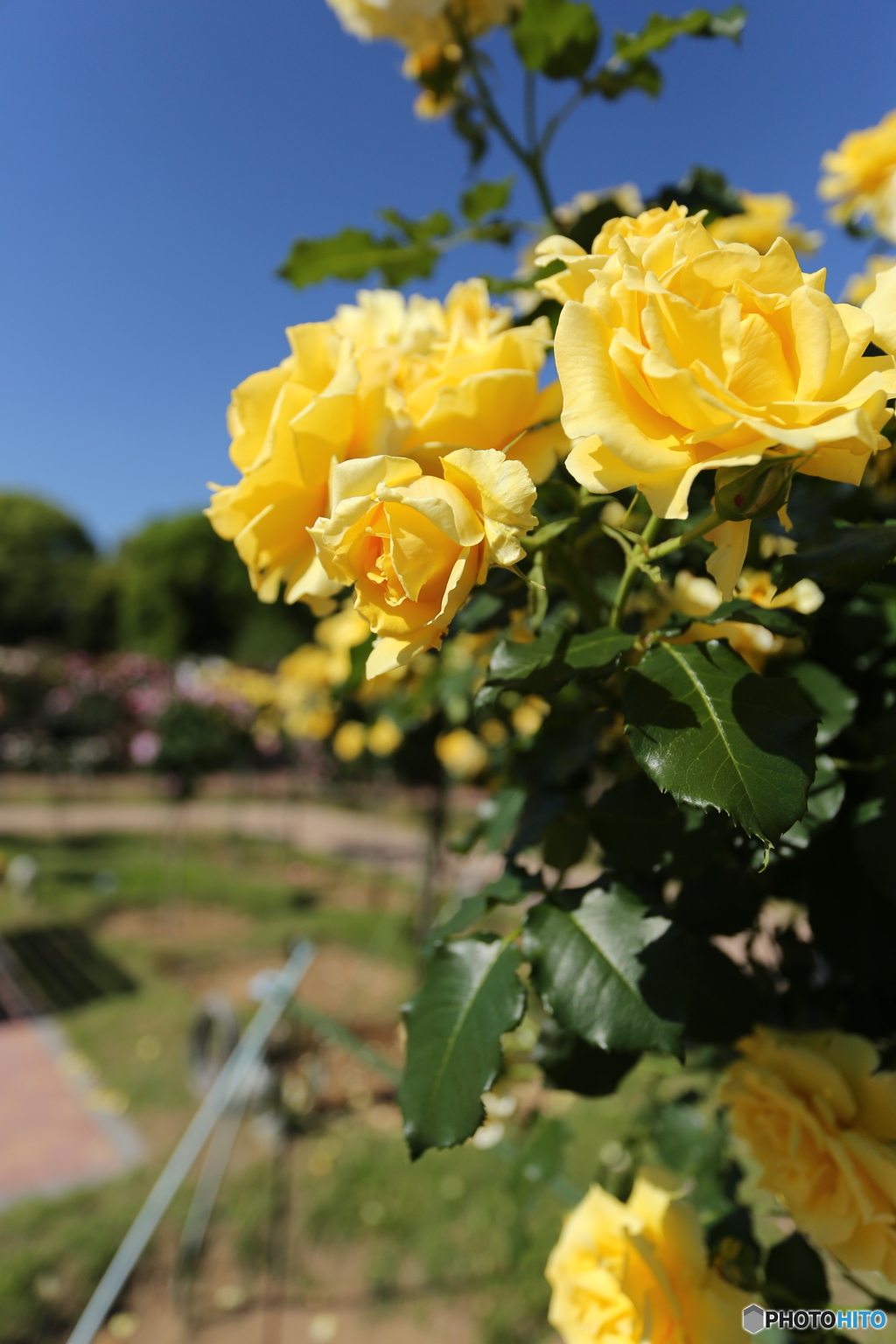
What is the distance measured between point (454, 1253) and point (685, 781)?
302cm

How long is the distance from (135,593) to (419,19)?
25.2 m

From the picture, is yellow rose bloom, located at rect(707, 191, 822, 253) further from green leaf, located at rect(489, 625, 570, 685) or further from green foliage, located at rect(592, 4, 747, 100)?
green leaf, located at rect(489, 625, 570, 685)

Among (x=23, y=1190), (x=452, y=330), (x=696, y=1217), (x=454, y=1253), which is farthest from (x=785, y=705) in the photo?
(x=23, y=1190)

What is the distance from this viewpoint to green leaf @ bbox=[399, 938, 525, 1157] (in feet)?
1.56

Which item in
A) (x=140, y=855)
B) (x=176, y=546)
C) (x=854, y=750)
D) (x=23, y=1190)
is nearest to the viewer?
(x=854, y=750)

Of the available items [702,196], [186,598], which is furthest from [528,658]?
[186,598]

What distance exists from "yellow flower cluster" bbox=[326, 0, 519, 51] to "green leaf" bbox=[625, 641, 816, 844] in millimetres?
1080

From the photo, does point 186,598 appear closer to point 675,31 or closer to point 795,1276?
point 675,31

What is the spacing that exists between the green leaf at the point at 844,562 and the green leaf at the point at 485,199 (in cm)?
75

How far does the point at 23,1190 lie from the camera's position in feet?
10.0

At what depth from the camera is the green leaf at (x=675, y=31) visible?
0.87m

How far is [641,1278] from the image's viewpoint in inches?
24.7

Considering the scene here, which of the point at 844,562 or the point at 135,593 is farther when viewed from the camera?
the point at 135,593

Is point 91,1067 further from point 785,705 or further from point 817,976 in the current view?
point 785,705
